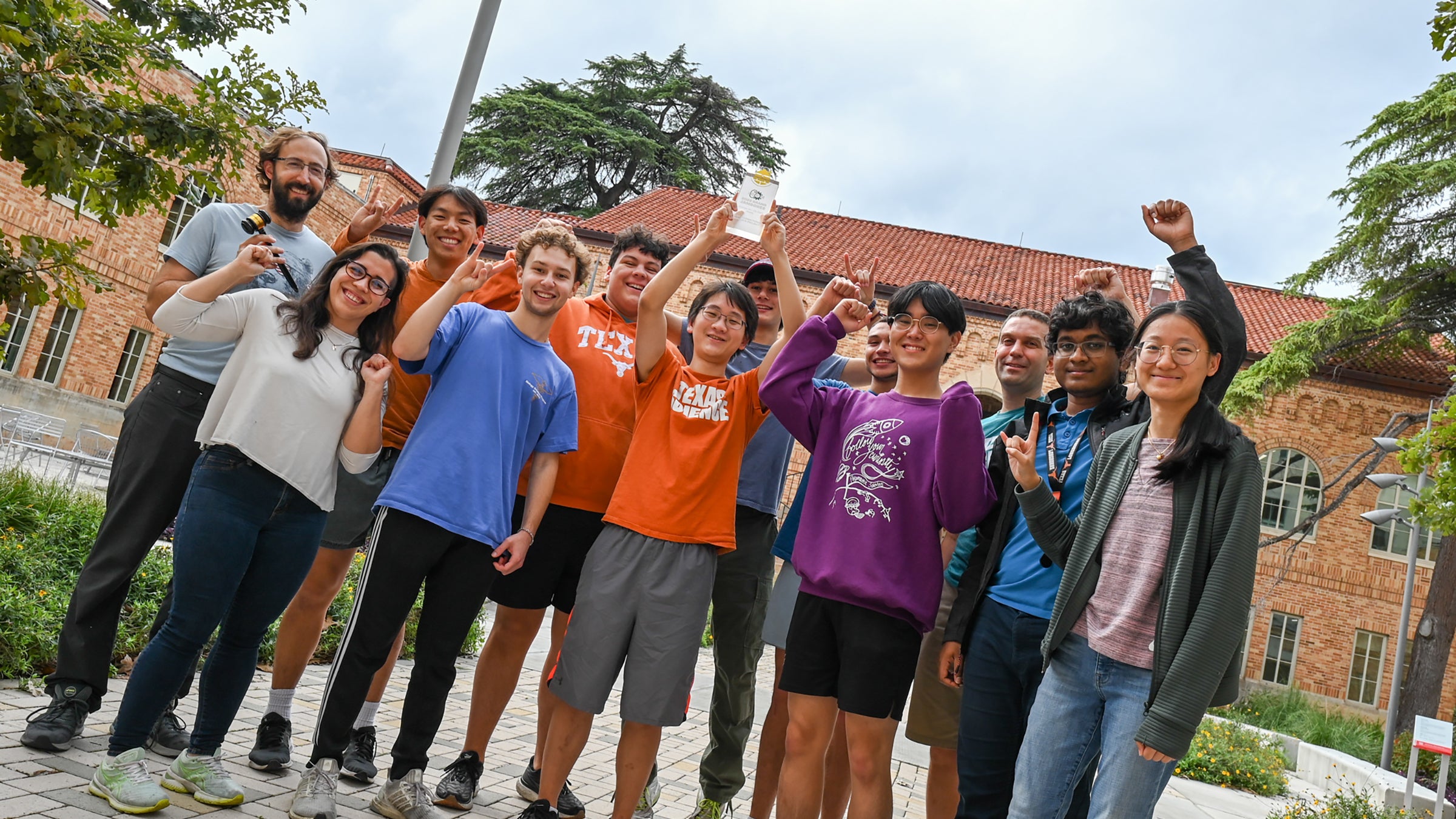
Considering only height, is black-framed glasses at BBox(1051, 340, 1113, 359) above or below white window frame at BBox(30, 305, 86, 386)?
above

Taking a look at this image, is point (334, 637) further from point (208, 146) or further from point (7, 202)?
point (7, 202)

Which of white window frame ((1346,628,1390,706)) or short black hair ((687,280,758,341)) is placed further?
white window frame ((1346,628,1390,706))

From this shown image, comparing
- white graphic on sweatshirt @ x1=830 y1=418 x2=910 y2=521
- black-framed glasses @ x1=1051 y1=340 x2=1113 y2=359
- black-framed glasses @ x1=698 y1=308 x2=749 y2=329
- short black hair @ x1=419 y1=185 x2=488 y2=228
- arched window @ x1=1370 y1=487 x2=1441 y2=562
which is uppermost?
arched window @ x1=1370 y1=487 x2=1441 y2=562

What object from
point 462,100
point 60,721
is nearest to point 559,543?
point 60,721

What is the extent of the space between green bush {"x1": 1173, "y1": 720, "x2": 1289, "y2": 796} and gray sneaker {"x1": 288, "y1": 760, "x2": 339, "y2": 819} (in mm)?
9698

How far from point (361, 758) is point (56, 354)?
21.5m

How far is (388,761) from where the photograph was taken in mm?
4488

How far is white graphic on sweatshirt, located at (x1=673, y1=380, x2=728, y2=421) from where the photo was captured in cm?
375

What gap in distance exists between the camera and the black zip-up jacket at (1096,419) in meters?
3.07

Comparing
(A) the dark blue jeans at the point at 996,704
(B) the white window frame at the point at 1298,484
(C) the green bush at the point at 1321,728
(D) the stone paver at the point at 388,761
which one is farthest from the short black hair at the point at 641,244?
(B) the white window frame at the point at 1298,484

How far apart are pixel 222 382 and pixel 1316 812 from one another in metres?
8.66

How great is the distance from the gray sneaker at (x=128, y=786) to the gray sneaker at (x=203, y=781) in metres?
0.11

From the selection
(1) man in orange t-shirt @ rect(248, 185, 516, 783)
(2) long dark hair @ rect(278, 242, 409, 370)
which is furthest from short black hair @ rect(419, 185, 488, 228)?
(2) long dark hair @ rect(278, 242, 409, 370)

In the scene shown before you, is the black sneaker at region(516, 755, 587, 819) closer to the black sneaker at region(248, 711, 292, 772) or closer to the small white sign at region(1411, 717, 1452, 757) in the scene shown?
the black sneaker at region(248, 711, 292, 772)
